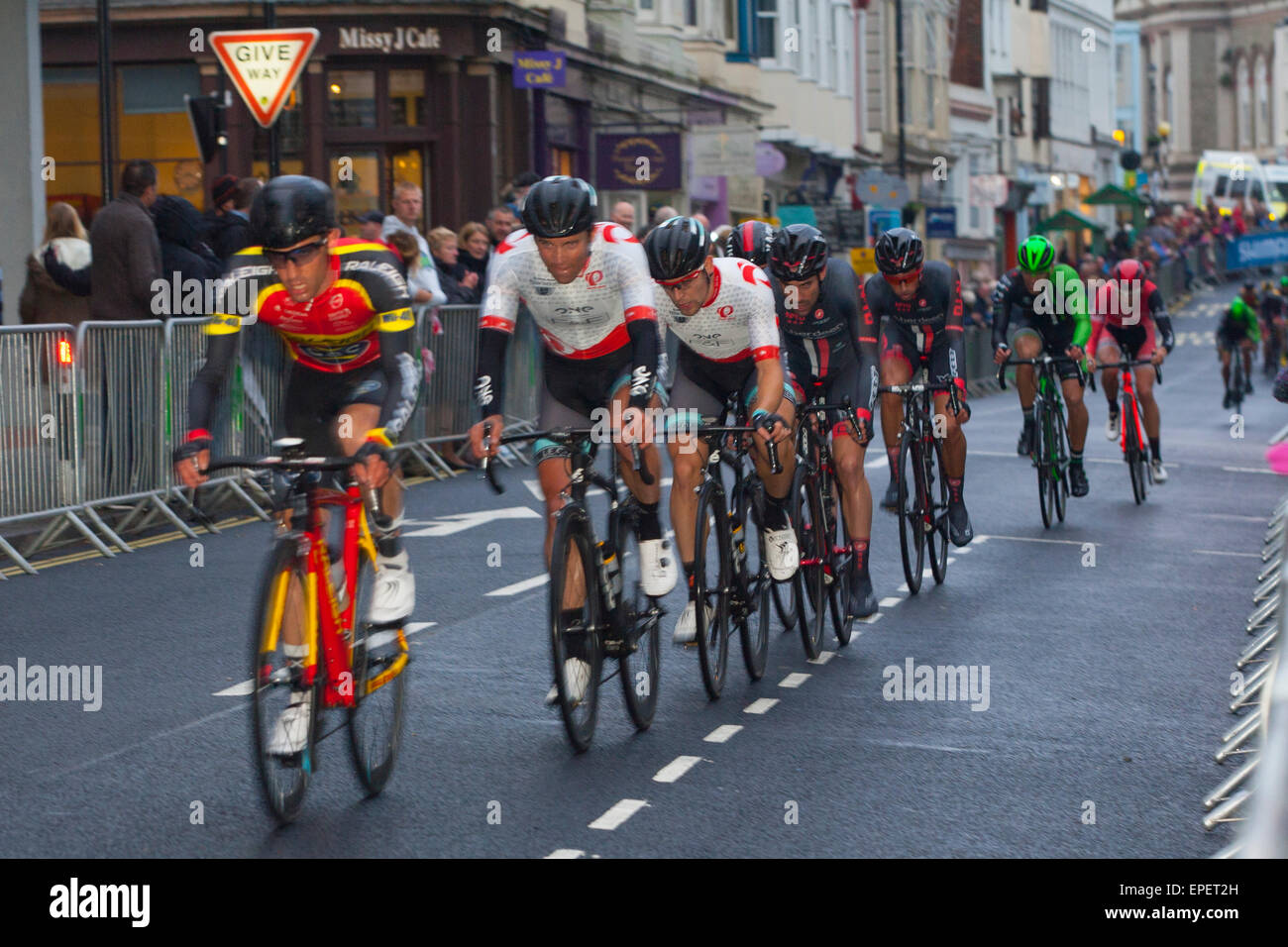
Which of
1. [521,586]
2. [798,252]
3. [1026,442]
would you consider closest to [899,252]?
[798,252]

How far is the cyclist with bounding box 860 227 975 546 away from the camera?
12.0 metres

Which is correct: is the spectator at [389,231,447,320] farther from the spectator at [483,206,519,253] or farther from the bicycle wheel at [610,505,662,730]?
the bicycle wheel at [610,505,662,730]

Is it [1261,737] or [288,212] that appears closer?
[288,212]

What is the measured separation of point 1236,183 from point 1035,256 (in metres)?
89.6

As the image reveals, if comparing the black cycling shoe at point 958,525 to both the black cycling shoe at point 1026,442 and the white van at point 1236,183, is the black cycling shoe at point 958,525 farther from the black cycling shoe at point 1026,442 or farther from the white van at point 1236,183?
the white van at point 1236,183

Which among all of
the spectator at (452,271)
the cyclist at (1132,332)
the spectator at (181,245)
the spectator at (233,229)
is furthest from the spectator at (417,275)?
the cyclist at (1132,332)

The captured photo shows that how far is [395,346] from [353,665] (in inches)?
42.3

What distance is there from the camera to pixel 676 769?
7.31 m

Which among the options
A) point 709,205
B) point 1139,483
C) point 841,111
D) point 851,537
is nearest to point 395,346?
point 851,537

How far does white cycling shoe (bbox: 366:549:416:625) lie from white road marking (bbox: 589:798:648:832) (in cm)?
95

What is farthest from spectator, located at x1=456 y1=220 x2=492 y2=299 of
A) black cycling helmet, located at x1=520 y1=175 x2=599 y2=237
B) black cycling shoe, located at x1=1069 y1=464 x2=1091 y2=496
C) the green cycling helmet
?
black cycling helmet, located at x1=520 y1=175 x2=599 y2=237

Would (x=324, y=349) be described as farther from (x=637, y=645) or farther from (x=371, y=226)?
(x=371, y=226)

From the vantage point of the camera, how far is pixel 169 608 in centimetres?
1088
